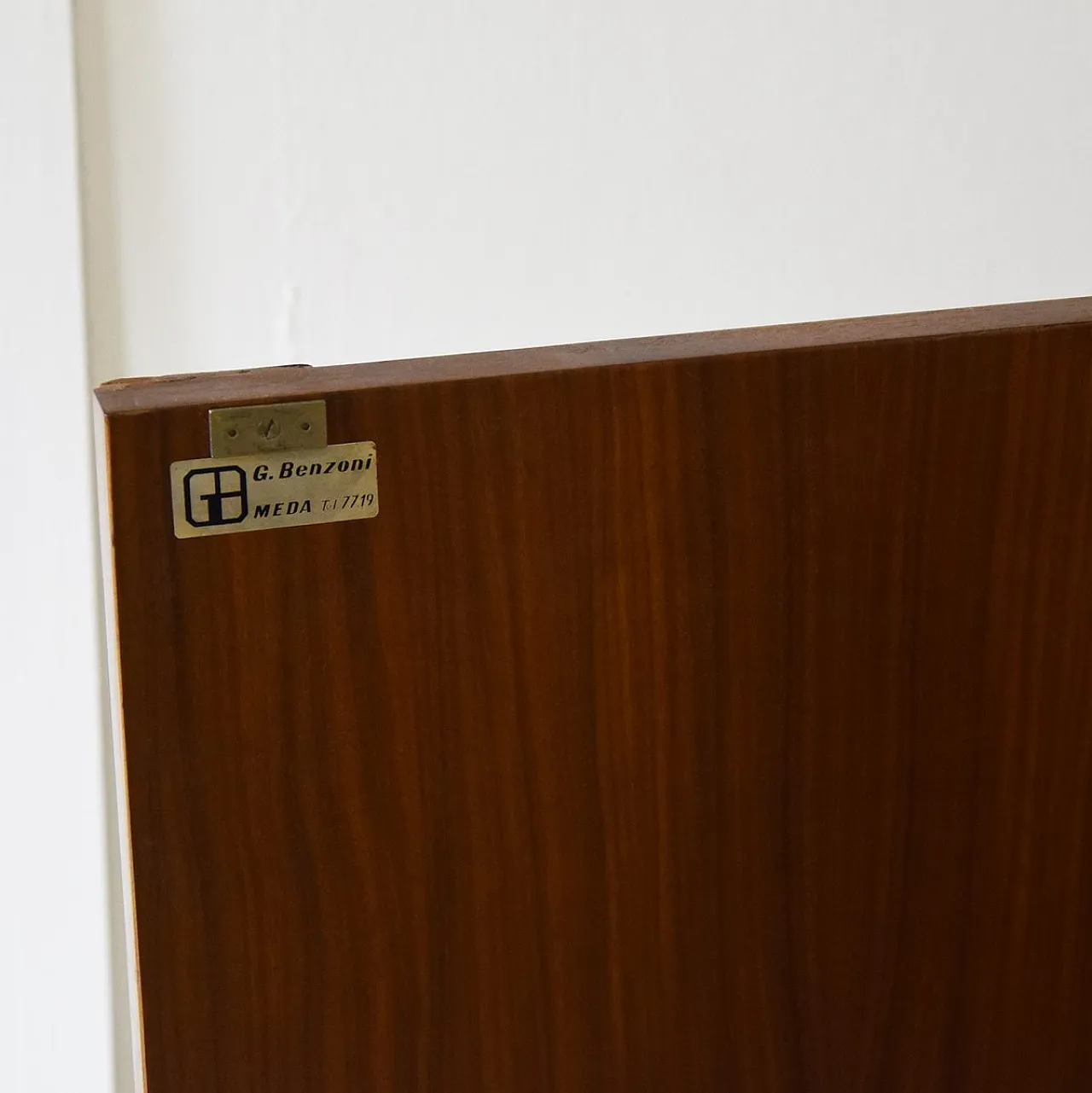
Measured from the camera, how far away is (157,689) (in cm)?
45

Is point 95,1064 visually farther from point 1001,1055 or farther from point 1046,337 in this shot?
point 1046,337

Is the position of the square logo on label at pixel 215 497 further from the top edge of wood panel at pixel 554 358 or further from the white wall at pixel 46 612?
the white wall at pixel 46 612

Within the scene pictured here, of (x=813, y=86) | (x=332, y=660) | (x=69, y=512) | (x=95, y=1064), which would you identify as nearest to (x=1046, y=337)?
(x=332, y=660)

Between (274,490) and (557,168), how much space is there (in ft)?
2.24

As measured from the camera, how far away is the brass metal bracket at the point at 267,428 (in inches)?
16.9

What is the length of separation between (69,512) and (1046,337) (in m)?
0.79

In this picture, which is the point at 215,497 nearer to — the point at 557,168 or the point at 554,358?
the point at 554,358

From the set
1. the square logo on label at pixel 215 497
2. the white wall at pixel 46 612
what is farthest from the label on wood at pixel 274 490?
the white wall at pixel 46 612

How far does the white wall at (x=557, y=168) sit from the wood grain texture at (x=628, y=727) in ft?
2.02

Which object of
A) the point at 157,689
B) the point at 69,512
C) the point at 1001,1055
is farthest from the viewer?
the point at 69,512

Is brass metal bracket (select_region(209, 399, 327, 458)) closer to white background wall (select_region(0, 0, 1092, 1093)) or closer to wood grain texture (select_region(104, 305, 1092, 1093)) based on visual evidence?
wood grain texture (select_region(104, 305, 1092, 1093))

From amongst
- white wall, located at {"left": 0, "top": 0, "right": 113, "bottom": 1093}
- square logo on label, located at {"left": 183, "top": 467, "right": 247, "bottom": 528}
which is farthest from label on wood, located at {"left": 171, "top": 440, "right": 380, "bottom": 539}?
white wall, located at {"left": 0, "top": 0, "right": 113, "bottom": 1093}

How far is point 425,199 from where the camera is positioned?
104 cm

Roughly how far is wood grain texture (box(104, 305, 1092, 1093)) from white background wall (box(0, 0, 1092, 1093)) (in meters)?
0.62
